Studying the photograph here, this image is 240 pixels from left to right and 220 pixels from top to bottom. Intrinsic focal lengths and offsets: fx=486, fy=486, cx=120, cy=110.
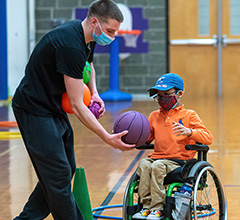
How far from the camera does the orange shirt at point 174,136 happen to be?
2.89m

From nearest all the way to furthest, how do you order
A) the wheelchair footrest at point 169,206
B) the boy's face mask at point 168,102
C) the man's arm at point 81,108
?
the man's arm at point 81,108, the wheelchair footrest at point 169,206, the boy's face mask at point 168,102

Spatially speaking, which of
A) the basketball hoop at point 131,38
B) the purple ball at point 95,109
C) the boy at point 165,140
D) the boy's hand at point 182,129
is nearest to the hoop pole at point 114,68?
the basketball hoop at point 131,38

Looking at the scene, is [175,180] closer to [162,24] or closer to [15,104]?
[15,104]

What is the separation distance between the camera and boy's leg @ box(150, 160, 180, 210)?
267cm

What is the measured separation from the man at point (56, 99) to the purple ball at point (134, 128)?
0.06 metres

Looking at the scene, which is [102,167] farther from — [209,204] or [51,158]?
[51,158]

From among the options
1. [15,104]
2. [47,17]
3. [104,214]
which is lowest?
[104,214]

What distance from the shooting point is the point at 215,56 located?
13086mm

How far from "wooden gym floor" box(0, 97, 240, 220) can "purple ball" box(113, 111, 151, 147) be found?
728 millimetres

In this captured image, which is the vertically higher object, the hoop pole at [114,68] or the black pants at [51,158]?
the hoop pole at [114,68]

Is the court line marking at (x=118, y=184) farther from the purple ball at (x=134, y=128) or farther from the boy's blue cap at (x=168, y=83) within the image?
the boy's blue cap at (x=168, y=83)

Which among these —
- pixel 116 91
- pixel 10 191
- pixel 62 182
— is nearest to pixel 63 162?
pixel 62 182

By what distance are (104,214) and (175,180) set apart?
2.39ft

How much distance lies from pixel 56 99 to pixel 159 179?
726mm
